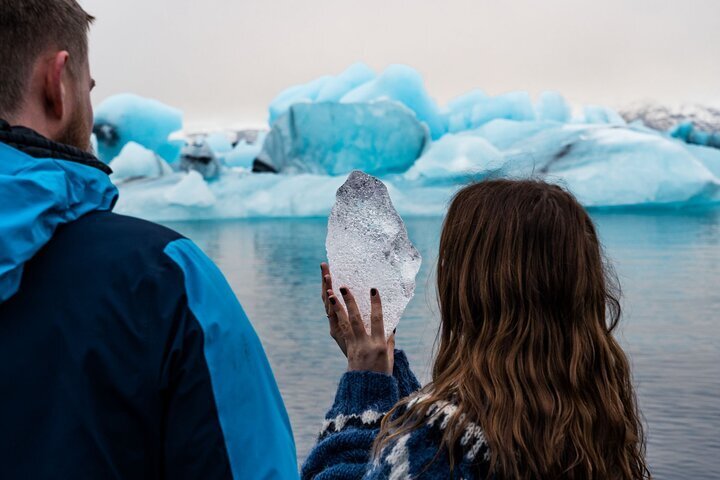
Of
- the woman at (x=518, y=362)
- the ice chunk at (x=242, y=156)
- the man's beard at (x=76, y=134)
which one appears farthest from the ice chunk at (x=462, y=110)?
the man's beard at (x=76, y=134)

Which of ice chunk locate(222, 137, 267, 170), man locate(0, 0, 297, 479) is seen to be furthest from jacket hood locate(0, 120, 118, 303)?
ice chunk locate(222, 137, 267, 170)

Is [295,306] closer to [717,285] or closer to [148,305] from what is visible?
[717,285]

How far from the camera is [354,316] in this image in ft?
4.99

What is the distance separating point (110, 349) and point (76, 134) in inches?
9.9

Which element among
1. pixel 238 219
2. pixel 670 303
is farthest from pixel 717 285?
pixel 238 219

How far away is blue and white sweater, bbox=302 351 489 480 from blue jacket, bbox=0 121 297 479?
33 cm

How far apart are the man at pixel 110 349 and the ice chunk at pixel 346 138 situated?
23573 millimetres

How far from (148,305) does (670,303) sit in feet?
34.9

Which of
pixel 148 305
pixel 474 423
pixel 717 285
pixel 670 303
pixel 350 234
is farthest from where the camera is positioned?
pixel 717 285

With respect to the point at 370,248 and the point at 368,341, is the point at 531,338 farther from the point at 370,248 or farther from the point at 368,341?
the point at 370,248

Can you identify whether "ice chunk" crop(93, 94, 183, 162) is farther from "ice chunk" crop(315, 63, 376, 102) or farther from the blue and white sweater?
the blue and white sweater

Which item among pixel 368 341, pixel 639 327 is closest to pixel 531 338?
pixel 368 341

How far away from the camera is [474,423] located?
1277mm

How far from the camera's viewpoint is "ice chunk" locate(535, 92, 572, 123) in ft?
104
